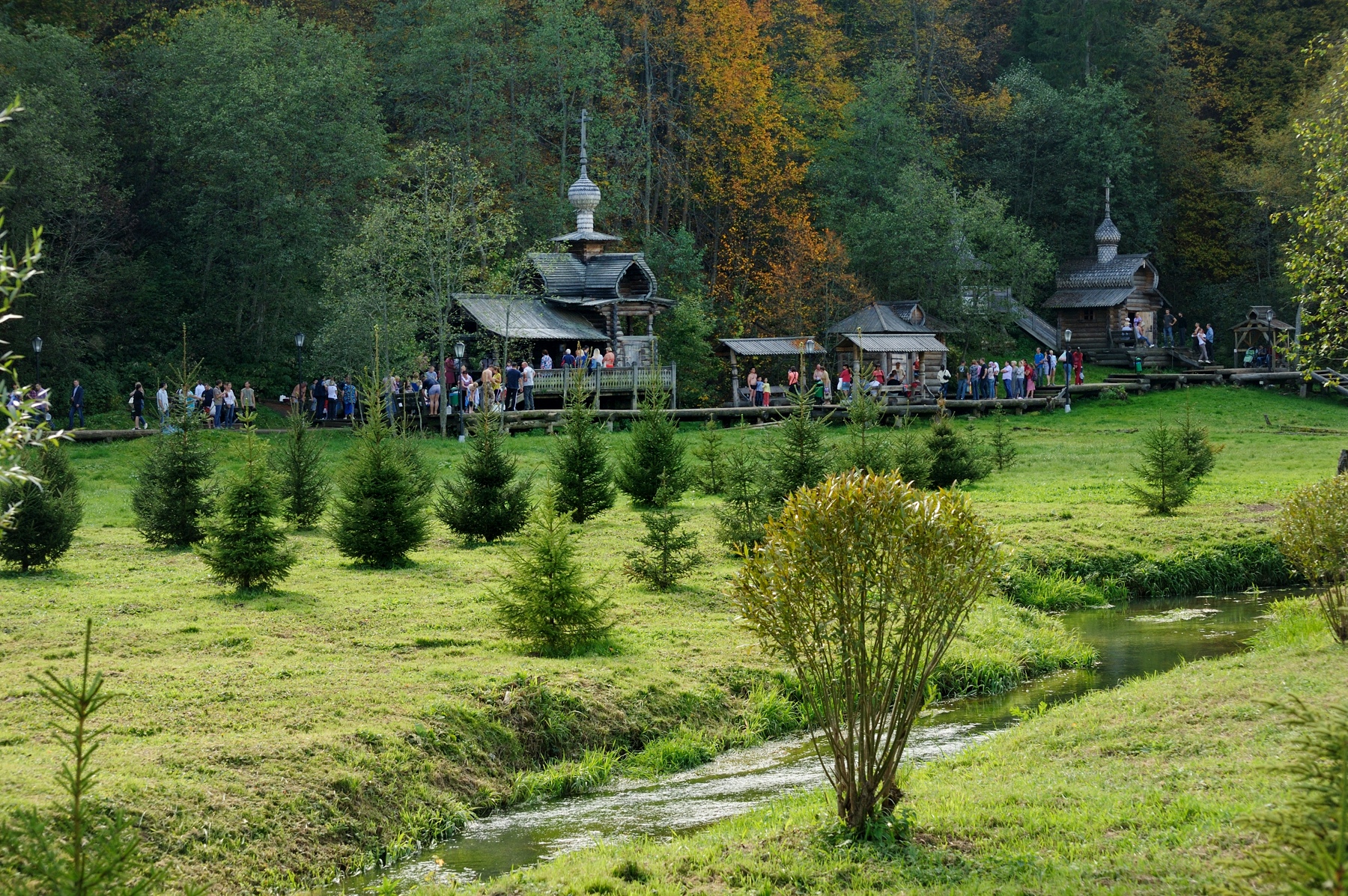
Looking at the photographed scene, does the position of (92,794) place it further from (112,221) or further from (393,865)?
(112,221)

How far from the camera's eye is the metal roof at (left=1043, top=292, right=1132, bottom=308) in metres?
63.7

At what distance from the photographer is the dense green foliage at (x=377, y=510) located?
20.8m

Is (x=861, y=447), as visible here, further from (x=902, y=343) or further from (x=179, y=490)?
(x=902, y=343)

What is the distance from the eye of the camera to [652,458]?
2669 cm

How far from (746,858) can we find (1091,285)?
61046 mm

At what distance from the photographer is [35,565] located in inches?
791

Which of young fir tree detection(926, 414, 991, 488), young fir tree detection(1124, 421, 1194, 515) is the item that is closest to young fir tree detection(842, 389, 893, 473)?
young fir tree detection(926, 414, 991, 488)

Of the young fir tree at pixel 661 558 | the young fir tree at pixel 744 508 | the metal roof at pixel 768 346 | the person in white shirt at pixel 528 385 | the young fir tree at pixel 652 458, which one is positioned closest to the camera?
the young fir tree at pixel 661 558

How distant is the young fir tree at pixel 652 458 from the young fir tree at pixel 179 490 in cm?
804

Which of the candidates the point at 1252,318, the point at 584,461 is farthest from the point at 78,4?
the point at 1252,318

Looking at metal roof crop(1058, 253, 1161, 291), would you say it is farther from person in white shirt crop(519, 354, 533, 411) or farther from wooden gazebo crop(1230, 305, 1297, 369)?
person in white shirt crop(519, 354, 533, 411)

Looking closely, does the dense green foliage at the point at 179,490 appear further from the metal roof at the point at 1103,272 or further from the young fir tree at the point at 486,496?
the metal roof at the point at 1103,272

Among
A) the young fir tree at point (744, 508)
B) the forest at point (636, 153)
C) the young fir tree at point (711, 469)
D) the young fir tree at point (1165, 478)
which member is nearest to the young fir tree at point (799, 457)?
the young fir tree at point (744, 508)

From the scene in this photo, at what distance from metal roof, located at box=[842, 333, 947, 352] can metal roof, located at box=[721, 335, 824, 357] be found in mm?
1981
